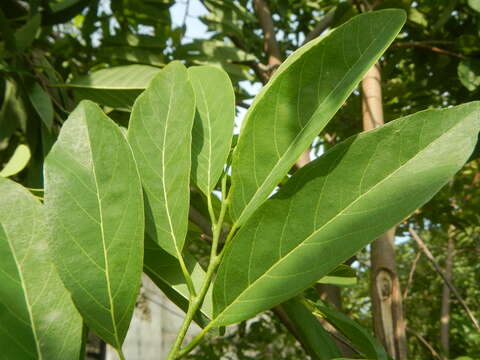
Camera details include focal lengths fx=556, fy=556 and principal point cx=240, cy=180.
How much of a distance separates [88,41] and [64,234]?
1.10 meters

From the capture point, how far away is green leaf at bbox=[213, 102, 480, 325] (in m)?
0.32

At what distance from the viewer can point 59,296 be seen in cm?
34

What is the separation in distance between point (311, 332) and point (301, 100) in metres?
0.20

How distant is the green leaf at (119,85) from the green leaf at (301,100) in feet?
1.80

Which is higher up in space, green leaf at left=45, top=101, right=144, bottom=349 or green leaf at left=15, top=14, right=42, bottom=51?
green leaf at left=45, top=101, right=144, bottom=349

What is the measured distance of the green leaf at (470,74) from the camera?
107 centimetres

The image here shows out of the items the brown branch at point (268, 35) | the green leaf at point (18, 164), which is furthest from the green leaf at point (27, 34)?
the brown branch at point (268, 35)

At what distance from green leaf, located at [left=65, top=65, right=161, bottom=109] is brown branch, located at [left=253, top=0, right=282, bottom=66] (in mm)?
319

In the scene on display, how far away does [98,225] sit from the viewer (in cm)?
34

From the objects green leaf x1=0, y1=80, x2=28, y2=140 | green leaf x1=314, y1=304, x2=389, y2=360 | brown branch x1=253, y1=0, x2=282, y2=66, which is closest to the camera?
green leaf x1=314, y1=304, x2=389, y2=360

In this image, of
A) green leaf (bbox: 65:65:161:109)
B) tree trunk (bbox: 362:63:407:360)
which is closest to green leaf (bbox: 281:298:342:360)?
tree trunk (bbox: 362:63:407:360)

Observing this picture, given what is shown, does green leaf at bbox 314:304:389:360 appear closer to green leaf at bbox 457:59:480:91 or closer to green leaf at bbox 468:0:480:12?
green leaf at bbox 468:0:480:12

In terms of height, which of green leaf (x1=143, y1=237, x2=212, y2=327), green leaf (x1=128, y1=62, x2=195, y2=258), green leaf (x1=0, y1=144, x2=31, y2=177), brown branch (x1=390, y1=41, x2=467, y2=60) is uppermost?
green leaf (x1=128, y1=62, x2=195, y2=258)

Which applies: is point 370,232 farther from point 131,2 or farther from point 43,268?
point 131,2
